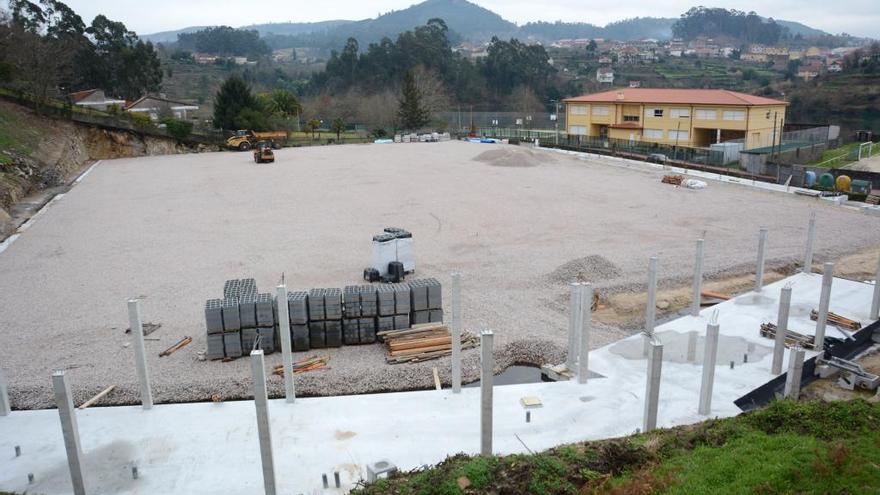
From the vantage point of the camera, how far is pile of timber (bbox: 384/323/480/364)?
494 inches

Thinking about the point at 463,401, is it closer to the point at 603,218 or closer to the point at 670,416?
the point at 670,416

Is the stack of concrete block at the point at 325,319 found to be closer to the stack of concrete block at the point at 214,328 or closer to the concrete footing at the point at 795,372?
the stack of concrete block at the point at 214,328

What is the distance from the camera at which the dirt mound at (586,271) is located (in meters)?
17.5

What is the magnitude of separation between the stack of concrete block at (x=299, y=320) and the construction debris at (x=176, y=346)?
2.53 meters

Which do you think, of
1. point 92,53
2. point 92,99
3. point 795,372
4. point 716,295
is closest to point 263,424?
point 795,372

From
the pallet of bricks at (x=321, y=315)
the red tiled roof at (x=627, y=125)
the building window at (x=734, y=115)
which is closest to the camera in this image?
the pallet of bricks at (x=321, y=315)

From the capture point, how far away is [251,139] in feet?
183

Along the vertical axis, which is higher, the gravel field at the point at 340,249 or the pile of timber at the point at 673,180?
the pile of timber at the point at 673,180

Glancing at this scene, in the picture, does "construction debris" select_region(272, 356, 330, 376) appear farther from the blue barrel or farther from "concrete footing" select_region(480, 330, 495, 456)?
the blue barrel

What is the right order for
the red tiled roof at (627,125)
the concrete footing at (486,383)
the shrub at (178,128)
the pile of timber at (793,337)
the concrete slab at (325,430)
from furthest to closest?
the red tiled roof at (627,125), the shrub at (178,128), the pile of timber at (793,337), the concrete slab at (325,430), the concrete footing at (486,383)

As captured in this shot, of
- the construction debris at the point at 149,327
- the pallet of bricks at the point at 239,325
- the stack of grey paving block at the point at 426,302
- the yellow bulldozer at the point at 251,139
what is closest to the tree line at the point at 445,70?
the yellow bulldozer at the point at 251,139

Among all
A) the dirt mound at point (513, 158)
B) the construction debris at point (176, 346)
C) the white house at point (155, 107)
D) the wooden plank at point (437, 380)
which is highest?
the white house at point (155, 107)

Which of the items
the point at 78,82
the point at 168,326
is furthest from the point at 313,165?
the point at 78,82

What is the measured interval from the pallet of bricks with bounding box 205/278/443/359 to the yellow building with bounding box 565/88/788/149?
43.1 m
